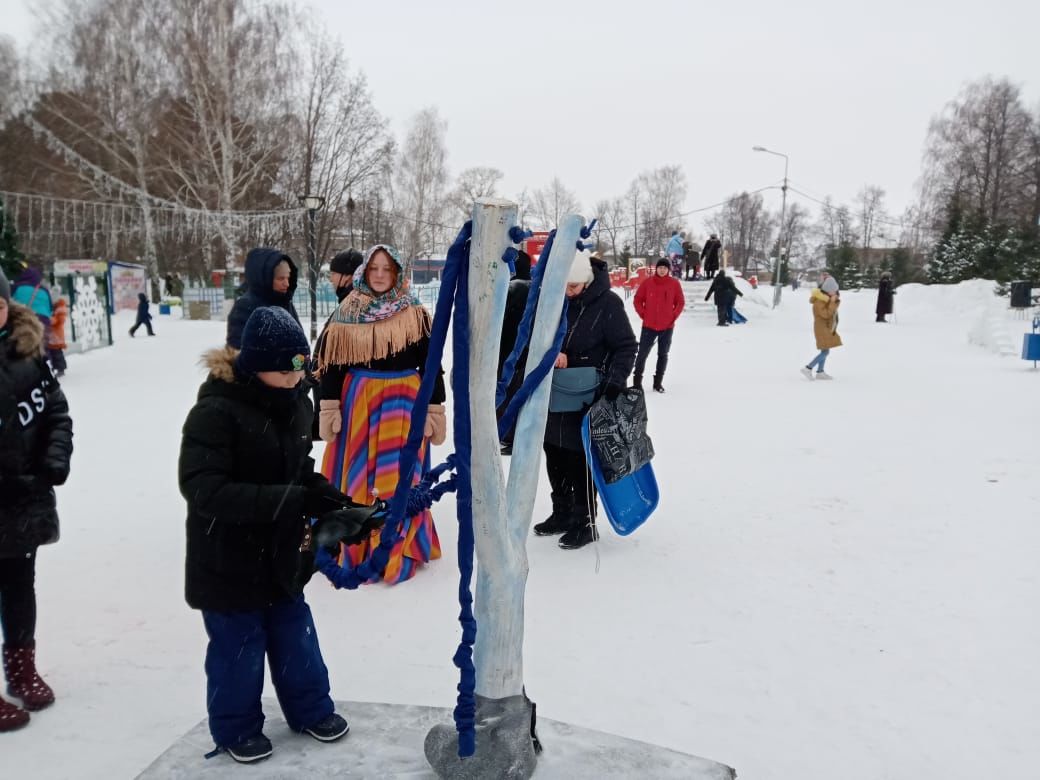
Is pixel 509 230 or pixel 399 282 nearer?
pixel 509 230

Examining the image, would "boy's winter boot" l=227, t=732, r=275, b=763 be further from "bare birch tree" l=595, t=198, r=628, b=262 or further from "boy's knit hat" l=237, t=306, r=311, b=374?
"bare birch tree" l=595, t=198, r=628, b=262

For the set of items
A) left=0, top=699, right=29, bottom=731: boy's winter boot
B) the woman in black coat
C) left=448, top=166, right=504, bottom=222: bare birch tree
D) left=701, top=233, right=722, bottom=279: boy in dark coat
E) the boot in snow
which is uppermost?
left=448, top=166, right=504, bottom=222: bare birch tree

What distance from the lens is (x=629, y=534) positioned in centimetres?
441

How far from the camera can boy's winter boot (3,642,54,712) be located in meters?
2.65

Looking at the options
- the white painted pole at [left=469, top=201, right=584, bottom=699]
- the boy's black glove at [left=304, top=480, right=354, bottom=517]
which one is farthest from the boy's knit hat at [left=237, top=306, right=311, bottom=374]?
A: the white painted pole at [left=469, top=201, right=584, bottom=699]

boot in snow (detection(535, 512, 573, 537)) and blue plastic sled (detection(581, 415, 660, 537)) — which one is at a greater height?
blue plastic sled (detection(581, 415, 660, 537))

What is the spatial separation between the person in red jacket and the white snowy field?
3.12 meters

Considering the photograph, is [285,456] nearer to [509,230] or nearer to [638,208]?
[509,230]

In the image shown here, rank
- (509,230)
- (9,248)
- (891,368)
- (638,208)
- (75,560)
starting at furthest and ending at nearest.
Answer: (638,208)
(9,248)
(891,368)
(75,560)
(509,230)

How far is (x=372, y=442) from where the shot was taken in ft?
12.1

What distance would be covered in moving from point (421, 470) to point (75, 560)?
2.03m

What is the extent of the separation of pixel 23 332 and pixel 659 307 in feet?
26.0

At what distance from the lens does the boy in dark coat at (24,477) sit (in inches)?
99.0

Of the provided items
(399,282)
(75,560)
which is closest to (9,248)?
(75,560)
